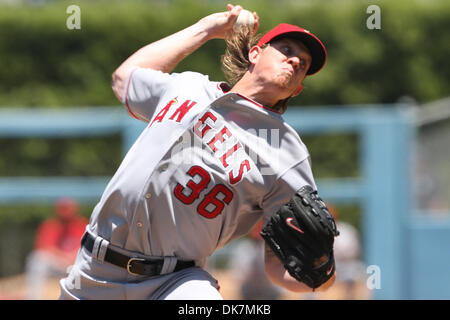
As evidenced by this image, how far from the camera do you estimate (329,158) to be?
933 centimetres

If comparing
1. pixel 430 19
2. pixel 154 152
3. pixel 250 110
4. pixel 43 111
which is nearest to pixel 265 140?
pixel 250 110

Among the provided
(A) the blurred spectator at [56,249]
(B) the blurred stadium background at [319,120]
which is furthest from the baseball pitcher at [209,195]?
(A) the blurred spectator at [56,249]

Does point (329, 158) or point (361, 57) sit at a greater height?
point (361, 57)

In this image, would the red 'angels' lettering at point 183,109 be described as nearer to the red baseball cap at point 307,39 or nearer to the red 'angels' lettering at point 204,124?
the red 'angels' lettering at point 204,124

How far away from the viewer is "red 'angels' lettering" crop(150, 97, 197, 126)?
283 cm

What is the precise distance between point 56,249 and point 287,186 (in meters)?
5.62

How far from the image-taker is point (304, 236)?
2789mm

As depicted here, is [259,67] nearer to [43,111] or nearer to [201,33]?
[201,33]

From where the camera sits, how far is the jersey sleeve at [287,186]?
2.79 meters

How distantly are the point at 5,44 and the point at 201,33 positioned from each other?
9.27 metres

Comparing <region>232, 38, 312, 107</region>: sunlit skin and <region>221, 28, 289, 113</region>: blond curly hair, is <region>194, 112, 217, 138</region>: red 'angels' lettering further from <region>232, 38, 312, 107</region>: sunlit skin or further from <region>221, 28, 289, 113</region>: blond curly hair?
<region>221, 28, 289, 113</region>: blond curly hair

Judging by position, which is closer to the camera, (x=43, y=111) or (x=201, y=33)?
(x=201, y=33)

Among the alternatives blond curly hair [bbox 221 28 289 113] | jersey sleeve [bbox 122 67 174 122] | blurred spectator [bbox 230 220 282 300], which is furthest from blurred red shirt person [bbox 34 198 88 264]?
blond curly hair [bbox 221 28 289 113]
